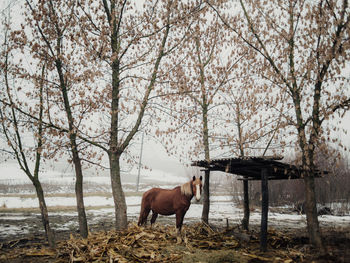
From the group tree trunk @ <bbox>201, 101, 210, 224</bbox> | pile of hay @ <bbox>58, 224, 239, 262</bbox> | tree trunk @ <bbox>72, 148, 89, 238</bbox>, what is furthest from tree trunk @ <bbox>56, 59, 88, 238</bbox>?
tree trunk @ <bbox>201, 101, 210, 224</bbox>

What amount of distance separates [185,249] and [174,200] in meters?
1.97

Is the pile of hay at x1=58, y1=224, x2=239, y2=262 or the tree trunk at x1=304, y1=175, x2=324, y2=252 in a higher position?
the tree trunk at x1=304, y1=175, x2=324, y2=252

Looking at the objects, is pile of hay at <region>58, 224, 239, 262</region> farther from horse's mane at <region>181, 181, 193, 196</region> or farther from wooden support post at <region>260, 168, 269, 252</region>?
horse's mane at <region>181, 181, 193, 196</region>

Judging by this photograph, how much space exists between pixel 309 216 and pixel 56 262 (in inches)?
300

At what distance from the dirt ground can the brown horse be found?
68 cm

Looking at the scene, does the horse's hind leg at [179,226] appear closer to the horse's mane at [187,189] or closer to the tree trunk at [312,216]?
the horse's mane at [187,189]

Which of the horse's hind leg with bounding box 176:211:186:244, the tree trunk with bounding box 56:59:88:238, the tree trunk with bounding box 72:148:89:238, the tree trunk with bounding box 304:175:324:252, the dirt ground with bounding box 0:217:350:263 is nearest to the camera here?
the dirt ground with bounding box 0:217:350:263

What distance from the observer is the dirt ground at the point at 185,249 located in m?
7.12

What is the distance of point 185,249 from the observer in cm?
784

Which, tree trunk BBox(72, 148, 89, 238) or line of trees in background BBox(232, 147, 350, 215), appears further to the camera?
line of trees in background BBox(232, 147, 350, 215)

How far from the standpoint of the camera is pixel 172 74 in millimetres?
12031

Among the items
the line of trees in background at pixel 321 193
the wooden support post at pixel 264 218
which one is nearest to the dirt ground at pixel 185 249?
the wooden support post at pixel 264 218

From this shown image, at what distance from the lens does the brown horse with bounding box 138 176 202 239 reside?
890 cm

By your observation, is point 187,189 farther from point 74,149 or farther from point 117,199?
point 74,149
